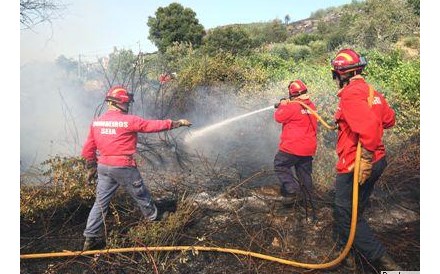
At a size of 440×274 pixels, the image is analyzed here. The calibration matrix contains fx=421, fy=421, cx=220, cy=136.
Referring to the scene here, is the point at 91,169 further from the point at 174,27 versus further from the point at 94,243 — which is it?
the point at 174,27

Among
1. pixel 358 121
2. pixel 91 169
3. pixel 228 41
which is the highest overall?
pixel 228 41

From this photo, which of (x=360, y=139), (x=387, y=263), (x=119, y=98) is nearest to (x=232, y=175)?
(x=119, y=98)

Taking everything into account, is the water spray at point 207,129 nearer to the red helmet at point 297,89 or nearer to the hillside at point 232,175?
the hillside at point 232,175

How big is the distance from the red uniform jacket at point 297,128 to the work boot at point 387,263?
185cm

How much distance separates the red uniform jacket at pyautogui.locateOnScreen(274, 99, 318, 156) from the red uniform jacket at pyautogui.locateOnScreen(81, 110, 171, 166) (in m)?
1.71

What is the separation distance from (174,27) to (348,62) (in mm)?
7024

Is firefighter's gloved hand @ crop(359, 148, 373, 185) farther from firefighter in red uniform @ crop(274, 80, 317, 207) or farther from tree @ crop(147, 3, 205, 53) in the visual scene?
tree @ crop(147, 3, 205, 53)

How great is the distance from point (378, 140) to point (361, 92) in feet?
1.46

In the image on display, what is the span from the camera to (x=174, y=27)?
10.2 metres

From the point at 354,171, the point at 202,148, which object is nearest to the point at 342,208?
the point at 354,171

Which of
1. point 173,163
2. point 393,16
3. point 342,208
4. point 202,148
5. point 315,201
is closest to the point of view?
point 342,208

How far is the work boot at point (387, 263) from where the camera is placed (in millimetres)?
3883

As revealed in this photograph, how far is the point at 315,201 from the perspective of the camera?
5512mm
